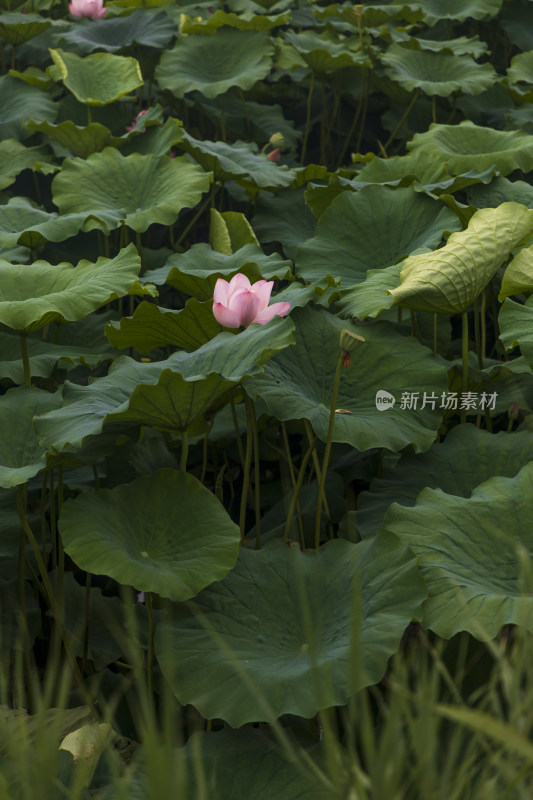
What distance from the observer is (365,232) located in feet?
5.30

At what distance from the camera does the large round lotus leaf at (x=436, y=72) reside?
2.36 metres

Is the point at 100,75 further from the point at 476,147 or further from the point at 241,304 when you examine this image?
the point at 241,304

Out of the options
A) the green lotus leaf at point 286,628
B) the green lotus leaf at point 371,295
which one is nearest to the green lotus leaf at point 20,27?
the green lotus leaf at point 371,295

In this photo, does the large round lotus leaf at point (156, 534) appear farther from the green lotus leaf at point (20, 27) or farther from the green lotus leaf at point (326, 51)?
the green lotus leaf at point (20, 27)

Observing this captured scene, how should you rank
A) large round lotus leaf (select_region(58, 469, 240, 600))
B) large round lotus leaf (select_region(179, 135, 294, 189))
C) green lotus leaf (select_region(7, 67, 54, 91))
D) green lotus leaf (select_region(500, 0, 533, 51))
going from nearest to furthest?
large round lotus leaf (select_region(58, 469, 240, 600)), large round lotus leaf (select_region(179, 135, 294, 189)), green lotus leaf (select_region(7, 67, 54, 91)), green lotus leaf (select_region(500, 0, 533, 51))

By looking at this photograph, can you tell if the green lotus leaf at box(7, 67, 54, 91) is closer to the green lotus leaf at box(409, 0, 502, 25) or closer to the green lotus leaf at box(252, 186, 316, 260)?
the green lotus leaf at box(252, 186, 316, 260)

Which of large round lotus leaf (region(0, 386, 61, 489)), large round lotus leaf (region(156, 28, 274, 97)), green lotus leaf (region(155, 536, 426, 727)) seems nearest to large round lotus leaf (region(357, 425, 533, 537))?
green lotus leaf (region(155, 536, 426, 727))

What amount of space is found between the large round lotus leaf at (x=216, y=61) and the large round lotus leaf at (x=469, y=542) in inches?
64.6

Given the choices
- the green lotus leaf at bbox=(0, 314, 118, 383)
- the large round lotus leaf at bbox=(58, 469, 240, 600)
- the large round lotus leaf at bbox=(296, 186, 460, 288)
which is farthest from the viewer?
the large round lotus leaf at bbox=(296, 186, 460, 288)

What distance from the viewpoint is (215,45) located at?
8.45ft

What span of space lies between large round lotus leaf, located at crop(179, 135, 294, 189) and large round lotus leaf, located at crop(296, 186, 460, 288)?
371 mm

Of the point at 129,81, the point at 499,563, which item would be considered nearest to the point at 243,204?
the point at 129,81

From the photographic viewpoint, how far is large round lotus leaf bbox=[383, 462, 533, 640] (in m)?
1.01

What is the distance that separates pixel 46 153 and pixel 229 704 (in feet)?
5.87
